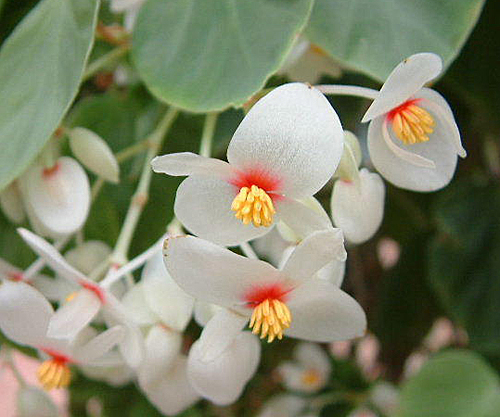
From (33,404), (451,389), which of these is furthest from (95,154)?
(451,389)

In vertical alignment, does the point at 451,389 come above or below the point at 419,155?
below

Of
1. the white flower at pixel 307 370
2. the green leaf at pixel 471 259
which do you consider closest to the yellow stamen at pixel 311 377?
the white flower at pixel 307 370

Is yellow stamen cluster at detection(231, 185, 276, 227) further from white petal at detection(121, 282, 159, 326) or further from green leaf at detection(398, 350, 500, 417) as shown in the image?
green leaf at detection(398, 350, 500, 417)

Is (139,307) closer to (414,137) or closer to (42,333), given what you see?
(42,333)

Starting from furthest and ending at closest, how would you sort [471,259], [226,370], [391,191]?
[391,191] < [471,259] < [226,370]

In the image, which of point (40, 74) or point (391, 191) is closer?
point (40, 74)

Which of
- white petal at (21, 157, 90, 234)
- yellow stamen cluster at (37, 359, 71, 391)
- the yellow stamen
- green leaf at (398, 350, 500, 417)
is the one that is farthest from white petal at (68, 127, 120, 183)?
the yellow stamen

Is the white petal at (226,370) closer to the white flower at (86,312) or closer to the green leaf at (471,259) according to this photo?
the white flower at (86,312)

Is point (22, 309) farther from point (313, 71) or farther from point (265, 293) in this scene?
point (313, 71)
